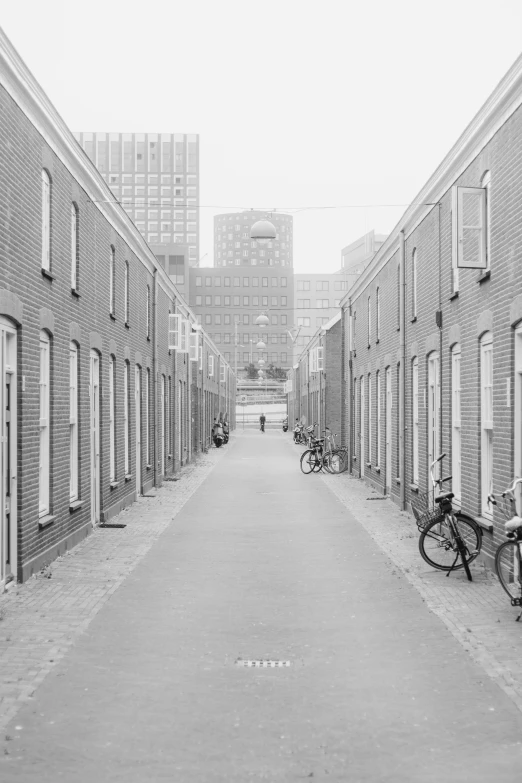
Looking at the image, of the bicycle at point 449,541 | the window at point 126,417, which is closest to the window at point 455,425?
the bicycle at point 449,541

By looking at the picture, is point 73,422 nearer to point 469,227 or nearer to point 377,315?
point 469,227

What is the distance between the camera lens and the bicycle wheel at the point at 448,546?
33.2ft

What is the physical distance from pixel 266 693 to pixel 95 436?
29.9ft

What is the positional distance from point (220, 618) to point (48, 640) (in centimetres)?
162

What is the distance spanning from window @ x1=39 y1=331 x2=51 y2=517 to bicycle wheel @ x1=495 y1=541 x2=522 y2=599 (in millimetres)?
5432

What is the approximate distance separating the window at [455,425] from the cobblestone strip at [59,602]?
14.7 feet

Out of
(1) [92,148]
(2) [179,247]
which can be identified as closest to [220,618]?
(2) [179,247]

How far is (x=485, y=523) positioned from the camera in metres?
10.5

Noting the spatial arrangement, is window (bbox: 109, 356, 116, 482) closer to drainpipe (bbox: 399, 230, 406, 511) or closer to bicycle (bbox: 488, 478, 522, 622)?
drainpipe (bbox: 399, 230, 406, 511)

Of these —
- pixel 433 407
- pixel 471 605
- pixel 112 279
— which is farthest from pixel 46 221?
pixel 433 407

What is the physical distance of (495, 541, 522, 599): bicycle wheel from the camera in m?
8.36

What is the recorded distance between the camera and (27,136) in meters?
9.94

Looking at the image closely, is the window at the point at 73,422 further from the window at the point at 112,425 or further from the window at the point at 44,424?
the window at the point at 112,425

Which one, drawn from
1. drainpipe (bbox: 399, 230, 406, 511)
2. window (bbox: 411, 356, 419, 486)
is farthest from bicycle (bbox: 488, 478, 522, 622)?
drainpipe (bbox: 399, 230, 406, 511)
